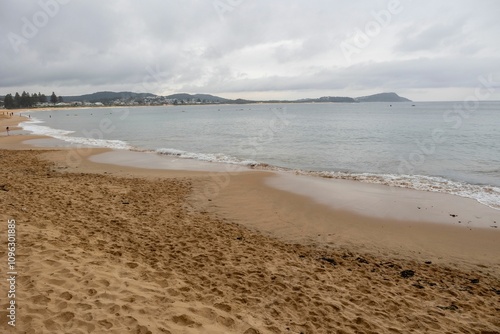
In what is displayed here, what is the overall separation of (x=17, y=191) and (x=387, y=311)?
11055 mm

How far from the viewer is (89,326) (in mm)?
3854

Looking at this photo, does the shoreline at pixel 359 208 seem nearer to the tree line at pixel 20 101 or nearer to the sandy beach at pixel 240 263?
the sandy beach at pixel 240 263

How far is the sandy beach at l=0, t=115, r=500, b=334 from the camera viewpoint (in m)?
4.45

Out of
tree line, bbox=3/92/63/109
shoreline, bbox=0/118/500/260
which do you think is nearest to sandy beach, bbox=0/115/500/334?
shoreline, bbox=0/118/500/260

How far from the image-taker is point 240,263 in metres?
6.57

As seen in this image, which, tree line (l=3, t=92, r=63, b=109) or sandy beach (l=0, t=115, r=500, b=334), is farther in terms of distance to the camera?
tree line (l=3, t=92, r=63, b=109)

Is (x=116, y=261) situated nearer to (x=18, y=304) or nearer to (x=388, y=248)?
(x=18, y=304)

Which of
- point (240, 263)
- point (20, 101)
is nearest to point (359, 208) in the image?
point (240, 263)

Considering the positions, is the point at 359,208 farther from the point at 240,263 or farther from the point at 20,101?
the point at 20,101

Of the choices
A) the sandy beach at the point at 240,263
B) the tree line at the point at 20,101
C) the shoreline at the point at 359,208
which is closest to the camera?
the sandy beach at the point at 240,263

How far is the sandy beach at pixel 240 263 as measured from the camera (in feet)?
14.6

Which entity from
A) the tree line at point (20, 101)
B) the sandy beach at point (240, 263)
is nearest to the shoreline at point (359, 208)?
the sandy beach at point (240, 263)

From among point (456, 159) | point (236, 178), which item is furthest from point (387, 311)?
point (456, 159)

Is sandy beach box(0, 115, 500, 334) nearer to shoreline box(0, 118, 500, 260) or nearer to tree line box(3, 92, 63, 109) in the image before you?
shoreline box(0, 118, 500, 260)
